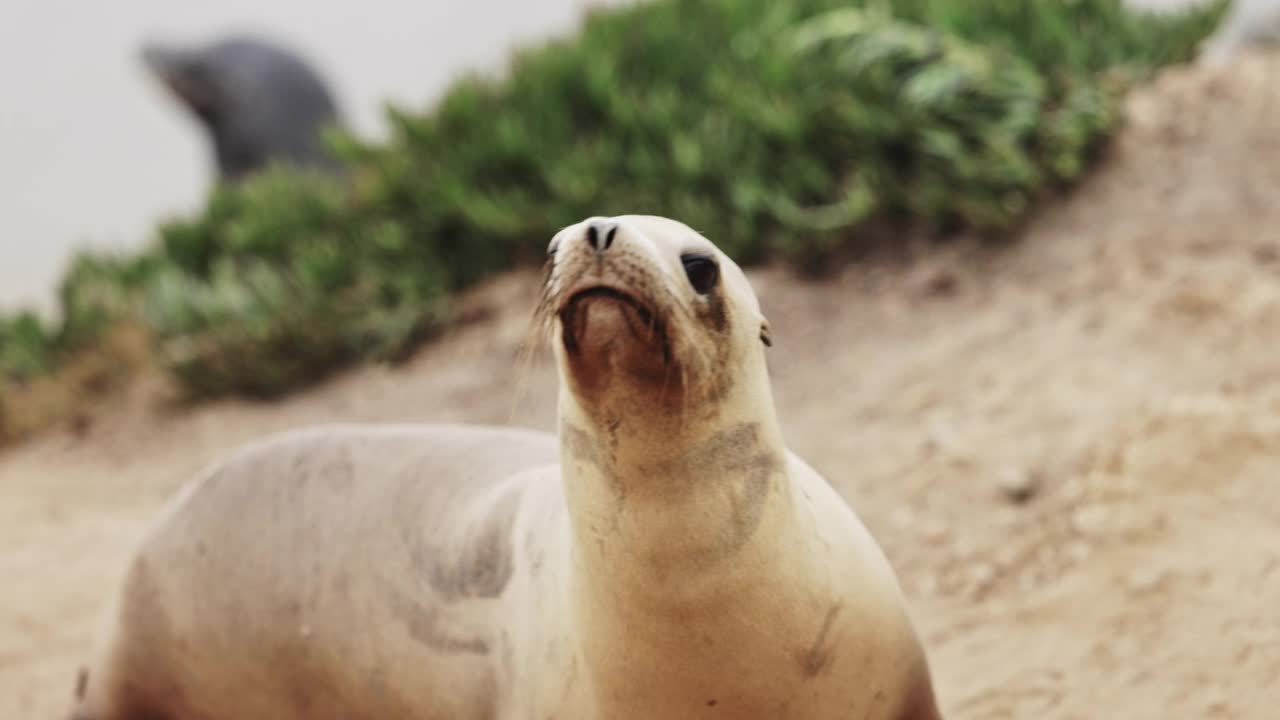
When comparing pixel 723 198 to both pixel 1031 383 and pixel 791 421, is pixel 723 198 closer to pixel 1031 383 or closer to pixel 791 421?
pixel 791 421

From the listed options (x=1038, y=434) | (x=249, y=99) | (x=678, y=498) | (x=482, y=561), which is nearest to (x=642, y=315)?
(x=678, y=498)

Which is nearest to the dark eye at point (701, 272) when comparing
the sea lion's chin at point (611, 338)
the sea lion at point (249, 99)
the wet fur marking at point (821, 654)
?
the sea lion's chin at point (611, 338)

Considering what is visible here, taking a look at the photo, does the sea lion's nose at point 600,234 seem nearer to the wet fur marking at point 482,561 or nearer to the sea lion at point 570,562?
the sea lion at point 570,562

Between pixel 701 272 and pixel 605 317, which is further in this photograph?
pixel 701 272

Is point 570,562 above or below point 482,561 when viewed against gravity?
below

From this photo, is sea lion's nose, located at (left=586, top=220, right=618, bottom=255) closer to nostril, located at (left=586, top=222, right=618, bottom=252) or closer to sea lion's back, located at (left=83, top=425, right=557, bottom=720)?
nostril, located at (left=586, top=222, right=618, bottom=252)

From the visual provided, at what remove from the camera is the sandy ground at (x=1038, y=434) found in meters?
2.82

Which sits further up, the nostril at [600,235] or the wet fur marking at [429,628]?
the nostril at [600,235]

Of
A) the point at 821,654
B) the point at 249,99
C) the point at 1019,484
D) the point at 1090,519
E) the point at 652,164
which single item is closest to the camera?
the point at 821,654

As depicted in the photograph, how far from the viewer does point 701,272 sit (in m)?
1.75

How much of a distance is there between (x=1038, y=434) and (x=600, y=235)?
2492 mm

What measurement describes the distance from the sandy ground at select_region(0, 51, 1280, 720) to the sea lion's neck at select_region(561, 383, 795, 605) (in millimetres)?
657

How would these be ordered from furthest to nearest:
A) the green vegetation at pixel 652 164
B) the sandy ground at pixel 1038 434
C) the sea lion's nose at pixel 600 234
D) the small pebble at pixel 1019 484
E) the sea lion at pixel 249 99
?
the sea lion at pixel 249 99
the green vegetation at pixel 652 164
the small pebble at pixel 1019 484
the sandy ground at pixel 1038 434
the sea lion's nose at pixel 600 234

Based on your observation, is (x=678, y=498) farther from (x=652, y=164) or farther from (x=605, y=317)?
(x=652, y=164)
